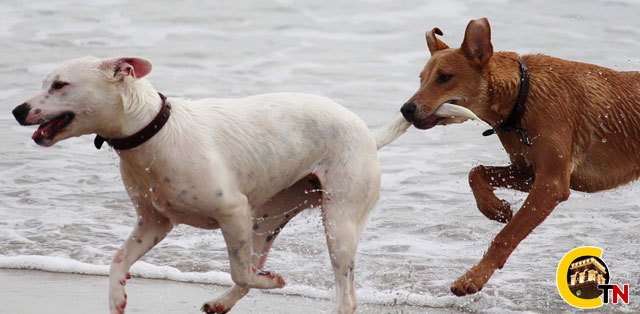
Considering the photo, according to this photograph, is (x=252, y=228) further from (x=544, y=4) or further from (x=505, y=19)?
(x=544, y=4)

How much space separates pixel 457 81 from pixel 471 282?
3.50ft

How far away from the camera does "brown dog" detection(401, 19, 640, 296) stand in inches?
242

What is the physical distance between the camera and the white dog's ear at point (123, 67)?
188 inches

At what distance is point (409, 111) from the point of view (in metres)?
6.04

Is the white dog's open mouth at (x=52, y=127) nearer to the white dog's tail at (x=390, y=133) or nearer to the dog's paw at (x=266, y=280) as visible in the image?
the dog's paw at (x=266, y=280)

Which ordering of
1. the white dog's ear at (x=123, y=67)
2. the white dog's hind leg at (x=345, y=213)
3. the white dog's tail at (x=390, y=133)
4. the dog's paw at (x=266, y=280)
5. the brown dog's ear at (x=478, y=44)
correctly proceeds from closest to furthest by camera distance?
1. the white dog's ear at (x=123, y=67)
2. the white dog's hind leg at (x=345, y=213)
3. the dog's paw at (x=266, y=280)
4. the white dog's tail at (x=390, y=133)
5. the brown dog's ear at (x=478, y=44)

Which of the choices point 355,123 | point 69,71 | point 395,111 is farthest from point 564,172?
point 395,111

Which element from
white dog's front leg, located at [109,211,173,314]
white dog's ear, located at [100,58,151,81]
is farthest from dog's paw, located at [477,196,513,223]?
white dog's ear, located at [100,58,151,81]

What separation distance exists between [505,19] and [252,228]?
10.8 metres

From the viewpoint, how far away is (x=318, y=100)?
219 inches

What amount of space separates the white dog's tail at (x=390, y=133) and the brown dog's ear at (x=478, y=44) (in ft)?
1.96

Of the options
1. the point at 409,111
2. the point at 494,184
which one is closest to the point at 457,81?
the point at 409,111

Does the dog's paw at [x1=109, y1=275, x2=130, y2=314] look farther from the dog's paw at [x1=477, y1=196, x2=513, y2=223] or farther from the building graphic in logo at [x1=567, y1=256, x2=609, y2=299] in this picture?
the building graphic in logo at [x1=567, y1=256, x2=609, y2=299]

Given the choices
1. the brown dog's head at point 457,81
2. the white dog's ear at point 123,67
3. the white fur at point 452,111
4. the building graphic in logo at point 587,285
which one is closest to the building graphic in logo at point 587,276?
the building graphic in logo at point 587,285
